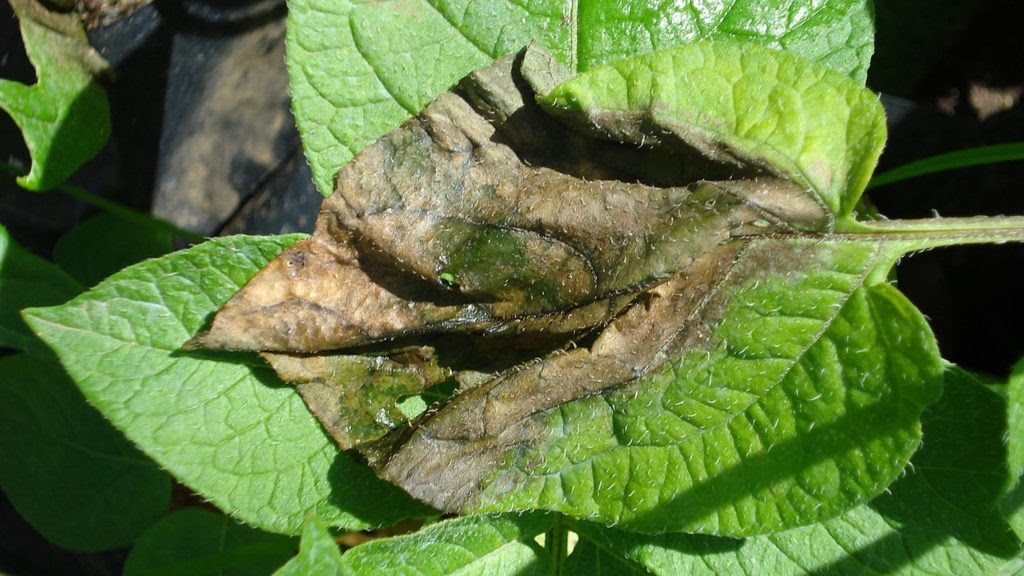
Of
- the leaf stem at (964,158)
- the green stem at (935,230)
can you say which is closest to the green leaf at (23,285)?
the green stem at (935,230)

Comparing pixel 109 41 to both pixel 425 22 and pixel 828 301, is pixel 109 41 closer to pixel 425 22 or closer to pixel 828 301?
pixel 425 22

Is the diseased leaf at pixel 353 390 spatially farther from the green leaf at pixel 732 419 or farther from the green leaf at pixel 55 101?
the green leaf at pixel 55 101

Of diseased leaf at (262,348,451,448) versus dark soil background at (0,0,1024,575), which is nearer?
diseased leaf at (262,348,451,448)

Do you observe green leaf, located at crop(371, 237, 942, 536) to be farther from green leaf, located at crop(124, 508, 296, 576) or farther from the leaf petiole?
green leaf, located at crop(124, 508, 296, 576)

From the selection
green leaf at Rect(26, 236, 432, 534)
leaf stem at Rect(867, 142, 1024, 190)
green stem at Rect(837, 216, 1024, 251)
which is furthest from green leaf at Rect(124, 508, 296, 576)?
leaf stem at Rect(867, 142, 1024, 190)

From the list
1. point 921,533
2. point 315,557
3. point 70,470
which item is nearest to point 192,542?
point 70,470

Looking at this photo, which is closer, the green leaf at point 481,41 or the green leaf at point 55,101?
the green leaf at point 481,41

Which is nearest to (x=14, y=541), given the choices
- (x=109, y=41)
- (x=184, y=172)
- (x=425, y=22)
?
(x=184, y=172)
